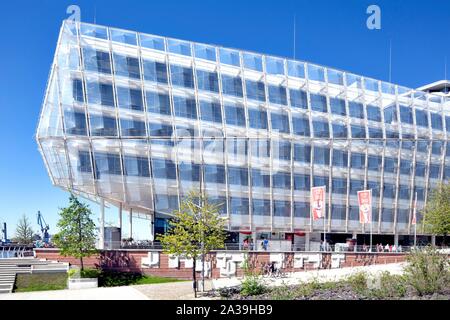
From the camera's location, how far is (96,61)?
45812mm

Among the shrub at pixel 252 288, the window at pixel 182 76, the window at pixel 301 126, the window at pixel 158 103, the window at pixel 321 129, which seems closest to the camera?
the shrub at pixel 252 288

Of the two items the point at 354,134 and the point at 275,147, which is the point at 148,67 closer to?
the point at 275,147

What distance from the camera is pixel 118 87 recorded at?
46.1 m

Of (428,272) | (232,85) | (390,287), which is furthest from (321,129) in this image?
(428,272)

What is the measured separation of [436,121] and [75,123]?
44100mm

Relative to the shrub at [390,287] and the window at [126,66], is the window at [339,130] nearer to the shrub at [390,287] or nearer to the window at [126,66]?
the window at [126,66]

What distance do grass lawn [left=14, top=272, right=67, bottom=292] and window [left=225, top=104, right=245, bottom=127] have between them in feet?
73.7

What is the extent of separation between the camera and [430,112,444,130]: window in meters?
61.6

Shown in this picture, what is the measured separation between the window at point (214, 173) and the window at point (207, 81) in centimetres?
784

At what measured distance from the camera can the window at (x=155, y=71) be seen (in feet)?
156

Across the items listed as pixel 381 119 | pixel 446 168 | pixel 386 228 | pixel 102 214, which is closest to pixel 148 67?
pixel 102 214

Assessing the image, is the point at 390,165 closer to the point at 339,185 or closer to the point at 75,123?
the point at 339,185

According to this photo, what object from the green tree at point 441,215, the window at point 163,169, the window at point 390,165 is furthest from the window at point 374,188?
the window at point 163,169

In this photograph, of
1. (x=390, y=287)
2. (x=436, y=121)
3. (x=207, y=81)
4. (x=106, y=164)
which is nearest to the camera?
(x=390, y=287)
